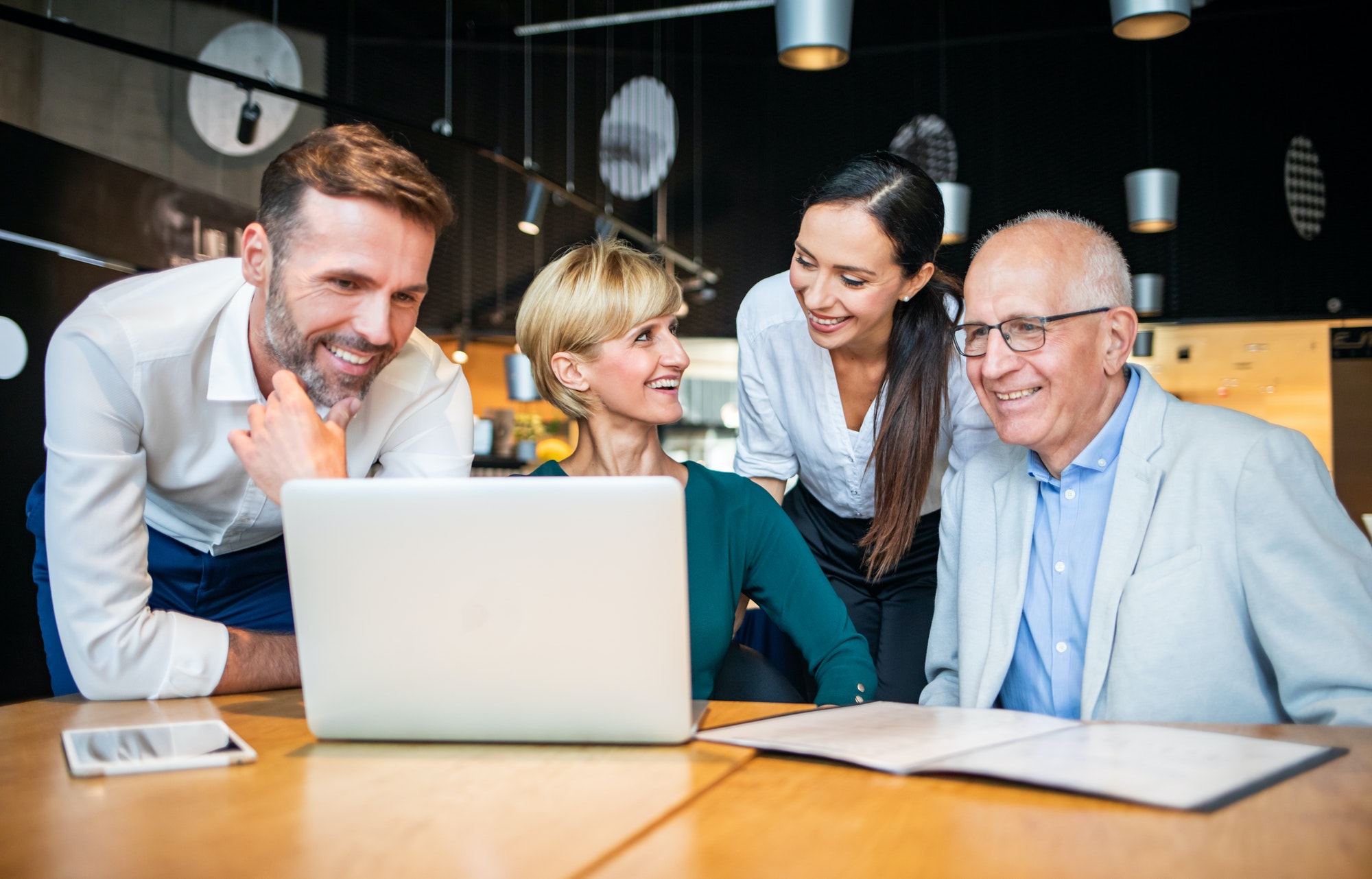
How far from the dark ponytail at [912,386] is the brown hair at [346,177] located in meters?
0.91

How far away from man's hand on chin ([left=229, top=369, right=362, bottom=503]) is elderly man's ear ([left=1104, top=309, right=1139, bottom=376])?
4.07 feet

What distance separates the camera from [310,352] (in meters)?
1.67

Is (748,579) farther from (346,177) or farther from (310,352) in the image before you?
(346,177)

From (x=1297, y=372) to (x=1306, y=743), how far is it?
31.5 feet

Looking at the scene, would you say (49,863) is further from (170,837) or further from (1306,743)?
(1306,743)

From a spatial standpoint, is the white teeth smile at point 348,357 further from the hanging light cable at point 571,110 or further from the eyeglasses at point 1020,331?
the hanging light cable at point 571,110

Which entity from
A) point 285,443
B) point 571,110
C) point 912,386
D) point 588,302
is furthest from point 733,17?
point 285,443

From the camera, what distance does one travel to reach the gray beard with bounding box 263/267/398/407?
1.66m

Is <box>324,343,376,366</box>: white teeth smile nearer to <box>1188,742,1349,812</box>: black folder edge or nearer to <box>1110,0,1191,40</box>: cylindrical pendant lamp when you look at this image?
<box>1188,742,1349,812</box>: black folder edge

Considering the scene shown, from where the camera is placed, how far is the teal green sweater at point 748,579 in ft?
5.98

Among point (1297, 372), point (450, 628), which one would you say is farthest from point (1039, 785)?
point (1297, 372)

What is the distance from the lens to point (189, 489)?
1797 millimetres

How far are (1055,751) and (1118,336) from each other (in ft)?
3.15

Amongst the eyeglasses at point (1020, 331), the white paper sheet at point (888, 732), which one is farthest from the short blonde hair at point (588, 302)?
the white paper sheet at point (888, 732)
